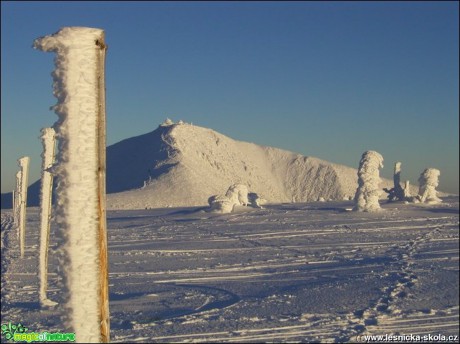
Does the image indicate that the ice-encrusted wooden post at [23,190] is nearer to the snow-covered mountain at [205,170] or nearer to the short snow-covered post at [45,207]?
the short snow-covered post at [45,207]

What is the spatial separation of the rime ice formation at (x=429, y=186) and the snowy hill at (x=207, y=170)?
24.0 m

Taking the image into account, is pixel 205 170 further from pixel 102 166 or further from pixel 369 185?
pixel 102 166

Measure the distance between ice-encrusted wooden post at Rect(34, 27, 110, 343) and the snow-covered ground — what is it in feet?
0.68

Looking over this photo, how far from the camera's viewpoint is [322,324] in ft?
29.0

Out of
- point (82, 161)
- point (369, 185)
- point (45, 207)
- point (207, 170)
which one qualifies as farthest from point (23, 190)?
point (207, 170)

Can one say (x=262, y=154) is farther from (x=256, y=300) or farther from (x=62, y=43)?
(x=62, y=43)

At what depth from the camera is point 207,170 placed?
68.9 m

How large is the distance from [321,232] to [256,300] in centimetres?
1219

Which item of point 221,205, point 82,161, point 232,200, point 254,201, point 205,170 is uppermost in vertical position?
point 205,170

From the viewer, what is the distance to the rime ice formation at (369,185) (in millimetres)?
29906

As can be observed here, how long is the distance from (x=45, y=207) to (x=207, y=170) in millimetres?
Answer: 58354

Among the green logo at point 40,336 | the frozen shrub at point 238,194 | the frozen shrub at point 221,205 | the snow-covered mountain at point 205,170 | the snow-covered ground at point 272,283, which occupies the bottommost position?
the snow-covered ground at point 272,283

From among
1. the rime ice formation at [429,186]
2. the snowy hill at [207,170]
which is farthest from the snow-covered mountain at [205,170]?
the rime ice formation at [429,186]

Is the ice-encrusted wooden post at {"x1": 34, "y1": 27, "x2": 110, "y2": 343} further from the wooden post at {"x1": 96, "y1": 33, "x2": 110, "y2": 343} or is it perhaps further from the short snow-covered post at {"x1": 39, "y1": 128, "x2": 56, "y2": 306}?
the short snow-covered post at {"x1": 39, "y1": 128, "x2": 56, "y2": 306}
